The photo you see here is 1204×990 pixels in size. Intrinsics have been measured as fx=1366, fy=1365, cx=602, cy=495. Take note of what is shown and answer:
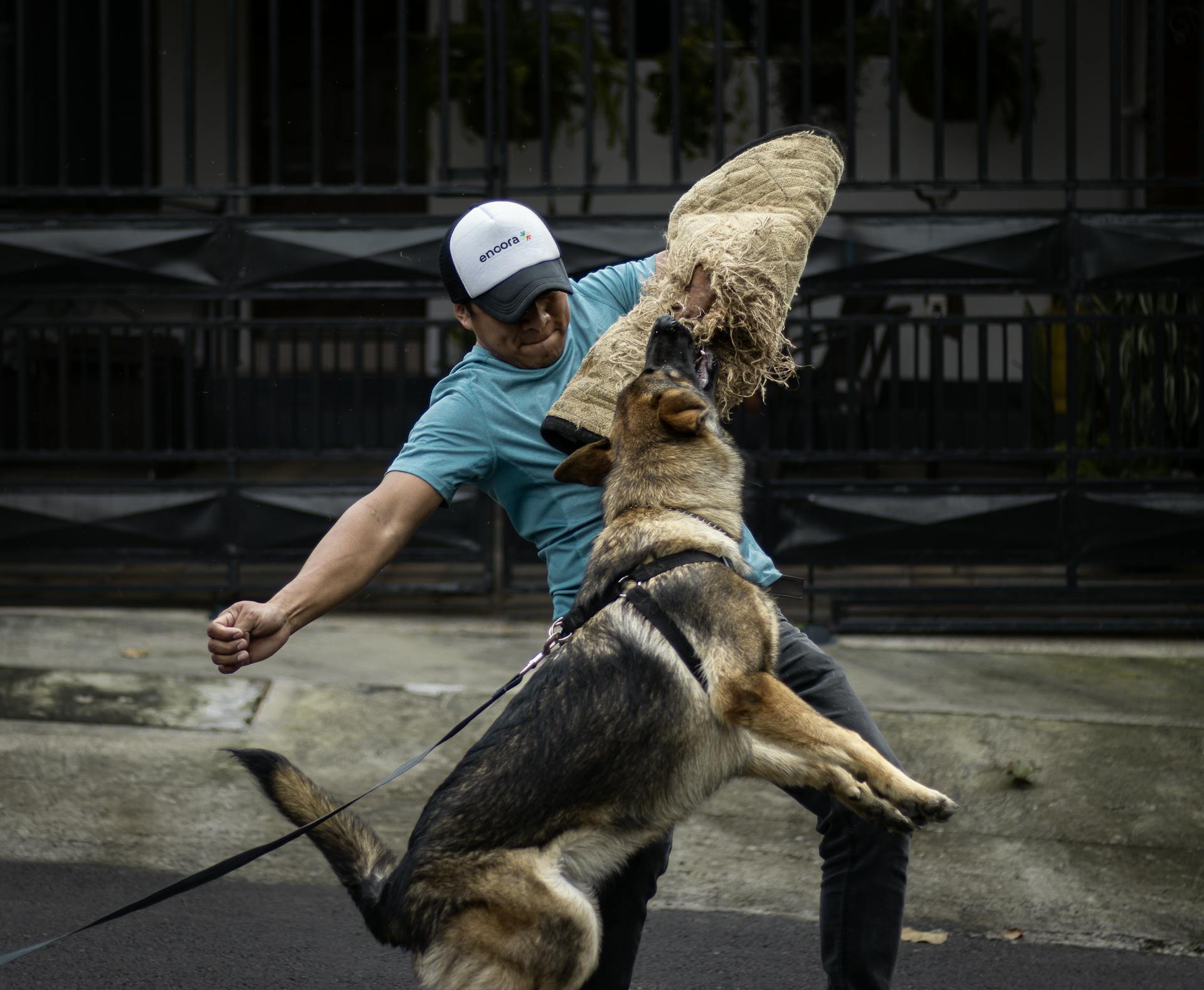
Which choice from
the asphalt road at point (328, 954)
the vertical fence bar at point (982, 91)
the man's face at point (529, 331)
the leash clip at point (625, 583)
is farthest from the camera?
the vertical fence bar at point (982, 91)

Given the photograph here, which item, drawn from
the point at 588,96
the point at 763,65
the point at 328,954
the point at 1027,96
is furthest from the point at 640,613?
the point at 1027,96

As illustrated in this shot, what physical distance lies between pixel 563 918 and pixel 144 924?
2054mm

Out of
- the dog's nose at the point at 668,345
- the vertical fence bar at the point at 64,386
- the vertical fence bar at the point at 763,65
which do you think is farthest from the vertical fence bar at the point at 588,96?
the dog's nose at the point at 668,345

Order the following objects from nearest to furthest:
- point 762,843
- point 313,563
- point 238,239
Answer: point 313,563
point 762,843
point 238,239

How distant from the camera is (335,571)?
3.09m

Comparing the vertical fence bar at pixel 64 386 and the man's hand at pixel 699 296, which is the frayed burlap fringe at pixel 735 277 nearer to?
the man's hand at pixel 699 296

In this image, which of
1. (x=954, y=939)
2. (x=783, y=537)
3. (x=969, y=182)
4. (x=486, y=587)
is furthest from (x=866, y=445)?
(x=954, y=939)

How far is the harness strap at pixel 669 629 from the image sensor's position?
3016 mm

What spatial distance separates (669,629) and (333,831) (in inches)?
35.0

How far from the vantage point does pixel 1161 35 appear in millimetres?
6895

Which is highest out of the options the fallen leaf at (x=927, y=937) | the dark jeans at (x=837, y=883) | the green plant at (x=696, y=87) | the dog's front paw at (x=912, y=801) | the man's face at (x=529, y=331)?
the green plant at (x=696, y=87)

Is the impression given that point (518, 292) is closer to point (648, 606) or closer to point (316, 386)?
point (648, 606)

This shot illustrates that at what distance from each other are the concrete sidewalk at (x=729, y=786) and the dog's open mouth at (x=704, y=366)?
201cm

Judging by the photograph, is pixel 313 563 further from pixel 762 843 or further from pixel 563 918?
pixel 762 843
